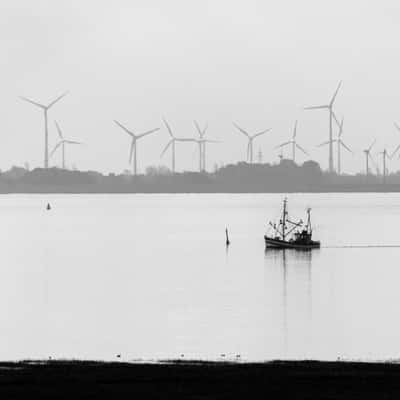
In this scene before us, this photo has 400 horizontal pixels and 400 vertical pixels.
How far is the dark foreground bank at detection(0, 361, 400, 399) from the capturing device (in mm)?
22281

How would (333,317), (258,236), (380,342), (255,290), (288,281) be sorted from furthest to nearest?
→ 1. (258,236)
2. (288,281)
3. (255,290)
4. (333,317)
5. (380,342)

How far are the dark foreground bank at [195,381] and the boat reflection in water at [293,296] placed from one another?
21819 mm

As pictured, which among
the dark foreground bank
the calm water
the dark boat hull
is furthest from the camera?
the dark boat hull

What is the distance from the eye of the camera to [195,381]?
2438cm

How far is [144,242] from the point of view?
175125mm

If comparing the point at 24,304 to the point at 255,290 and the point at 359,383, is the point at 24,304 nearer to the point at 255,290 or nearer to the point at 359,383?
the point at 255,290

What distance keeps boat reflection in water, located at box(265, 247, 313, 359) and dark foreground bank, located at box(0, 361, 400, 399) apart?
859 inches

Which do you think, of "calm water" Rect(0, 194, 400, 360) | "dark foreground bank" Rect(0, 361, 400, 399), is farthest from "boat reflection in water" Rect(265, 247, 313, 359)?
"dark foreground bank" Rect(0, 361, 400, 399)

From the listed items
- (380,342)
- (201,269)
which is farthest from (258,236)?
(380,342)

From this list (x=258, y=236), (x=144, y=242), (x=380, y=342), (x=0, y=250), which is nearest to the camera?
(x=380, y=342)

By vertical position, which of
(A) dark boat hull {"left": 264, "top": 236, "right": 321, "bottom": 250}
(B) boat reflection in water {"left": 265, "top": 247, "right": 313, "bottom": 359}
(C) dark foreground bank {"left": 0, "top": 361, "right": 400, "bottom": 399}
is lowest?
(B) boat reflection in water {"left": 265, "top": 247, "right": 313, "bottom": 359}

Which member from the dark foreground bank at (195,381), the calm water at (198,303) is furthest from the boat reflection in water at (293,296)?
the dark foreground bank at (195,381)

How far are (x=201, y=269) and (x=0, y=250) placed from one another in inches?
1831

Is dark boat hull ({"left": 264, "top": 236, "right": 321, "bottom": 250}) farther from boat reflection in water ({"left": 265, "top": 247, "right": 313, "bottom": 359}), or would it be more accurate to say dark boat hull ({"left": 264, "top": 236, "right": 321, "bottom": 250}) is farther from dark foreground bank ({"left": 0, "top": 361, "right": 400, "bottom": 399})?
dark foreground bank ({"left": 0, "top": 361, "right": 400, "bottom": 399})
